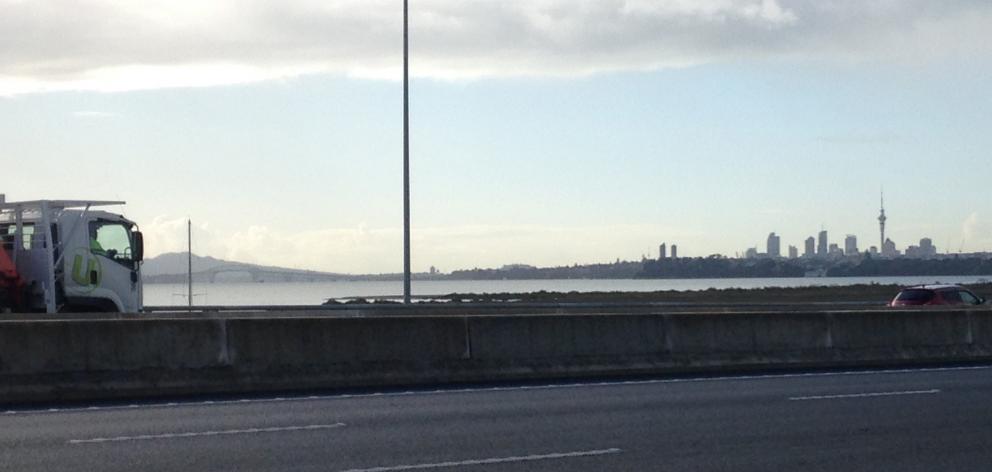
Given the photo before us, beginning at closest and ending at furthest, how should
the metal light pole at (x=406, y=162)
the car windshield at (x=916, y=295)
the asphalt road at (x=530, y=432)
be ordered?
the asphalt road at (x=530, y=432), the metal light pole at (x=406, y=162), the car windshield at (x=916, y=295)

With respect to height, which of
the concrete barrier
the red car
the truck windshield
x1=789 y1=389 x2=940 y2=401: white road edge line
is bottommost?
x1=789 y1=389 x2=940 y2=401: white road edge line

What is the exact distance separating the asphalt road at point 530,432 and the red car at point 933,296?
1965 cm

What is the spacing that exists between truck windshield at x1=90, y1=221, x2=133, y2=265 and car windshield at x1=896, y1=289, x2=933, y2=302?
71.3ft

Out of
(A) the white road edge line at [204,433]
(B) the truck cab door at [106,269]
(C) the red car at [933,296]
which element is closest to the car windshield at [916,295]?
(C) the red car at [933,296]

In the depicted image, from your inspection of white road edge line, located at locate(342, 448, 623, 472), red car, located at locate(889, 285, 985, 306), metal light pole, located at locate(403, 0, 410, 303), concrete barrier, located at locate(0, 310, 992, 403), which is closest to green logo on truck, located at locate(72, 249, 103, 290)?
concrete barrier, located at locate(0, 310, 992, 403)

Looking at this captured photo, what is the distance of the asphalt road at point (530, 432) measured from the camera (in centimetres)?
1161

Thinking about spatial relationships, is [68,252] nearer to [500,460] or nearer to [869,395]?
[869,395]

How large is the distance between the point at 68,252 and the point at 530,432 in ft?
45.2

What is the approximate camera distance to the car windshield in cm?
3791

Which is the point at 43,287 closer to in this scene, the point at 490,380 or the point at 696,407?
the point at 490,380

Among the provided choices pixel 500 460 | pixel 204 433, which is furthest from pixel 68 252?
pixel 500 460

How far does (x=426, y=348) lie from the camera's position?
771 inches

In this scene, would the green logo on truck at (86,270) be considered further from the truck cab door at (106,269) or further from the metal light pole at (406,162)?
the metal light pole at (406,162)

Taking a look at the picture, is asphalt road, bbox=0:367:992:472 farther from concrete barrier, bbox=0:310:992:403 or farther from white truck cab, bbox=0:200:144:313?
white truck cab, bbox=0:200:144:313
